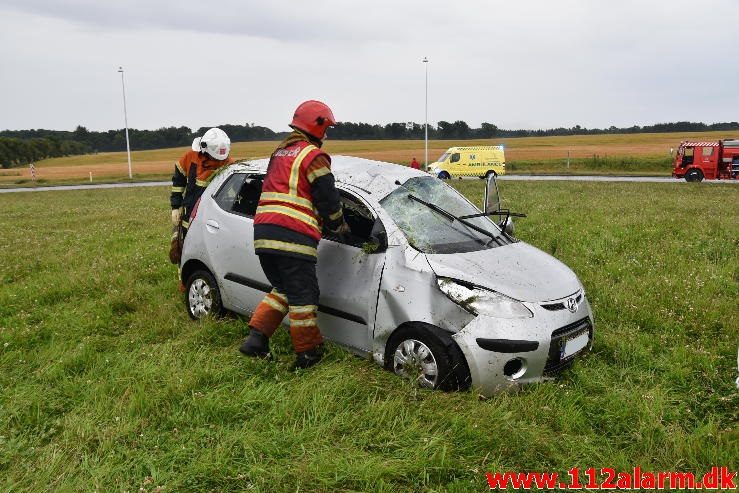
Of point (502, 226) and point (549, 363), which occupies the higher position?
point (502, 226)

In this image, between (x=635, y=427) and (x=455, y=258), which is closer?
(x=635, y=427)

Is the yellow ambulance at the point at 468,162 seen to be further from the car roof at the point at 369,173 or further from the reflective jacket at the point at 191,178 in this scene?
the car roof at the point at 369,173

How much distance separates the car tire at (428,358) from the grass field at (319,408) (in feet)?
0.34

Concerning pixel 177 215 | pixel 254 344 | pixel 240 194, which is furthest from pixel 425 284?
pixel 177 215

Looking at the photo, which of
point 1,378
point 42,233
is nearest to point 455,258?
point 1,378

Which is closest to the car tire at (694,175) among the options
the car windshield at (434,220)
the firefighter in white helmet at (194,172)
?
the car windshield at (434,220)

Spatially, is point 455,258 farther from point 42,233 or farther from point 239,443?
point 42,233

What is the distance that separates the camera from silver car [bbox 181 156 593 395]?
3.36 m

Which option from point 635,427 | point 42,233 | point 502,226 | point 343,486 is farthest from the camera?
point 42,233

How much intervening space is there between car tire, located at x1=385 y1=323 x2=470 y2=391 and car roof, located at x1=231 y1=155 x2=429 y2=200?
1111 mm

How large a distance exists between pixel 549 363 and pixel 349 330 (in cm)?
142

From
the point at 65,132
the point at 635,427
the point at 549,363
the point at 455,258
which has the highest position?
the point at 65,132

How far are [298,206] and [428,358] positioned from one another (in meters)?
1.37

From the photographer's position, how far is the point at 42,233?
35.7 feet
